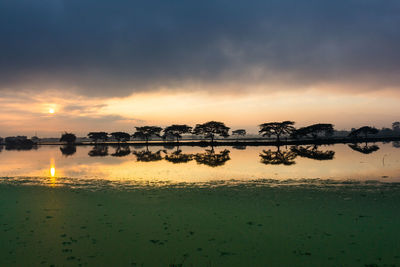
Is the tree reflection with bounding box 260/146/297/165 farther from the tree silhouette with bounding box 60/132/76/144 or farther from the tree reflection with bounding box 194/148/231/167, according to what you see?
the tree silhouette with bounding box 60/132/76/144

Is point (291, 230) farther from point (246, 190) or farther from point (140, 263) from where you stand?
point (246, 190)

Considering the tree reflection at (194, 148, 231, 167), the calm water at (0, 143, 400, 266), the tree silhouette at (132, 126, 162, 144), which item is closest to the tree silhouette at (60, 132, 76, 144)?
the tree silhouette at (132, 126, 162, 144)

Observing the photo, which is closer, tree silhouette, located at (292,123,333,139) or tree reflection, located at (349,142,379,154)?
tree reflection, located at (349,142,379,154)

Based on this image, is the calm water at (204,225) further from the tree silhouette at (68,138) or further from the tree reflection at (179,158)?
the tree silhouette at (68,138)

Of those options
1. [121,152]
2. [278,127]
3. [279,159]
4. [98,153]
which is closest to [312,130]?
[278,127]

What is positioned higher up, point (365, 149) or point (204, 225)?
point (365, 149)

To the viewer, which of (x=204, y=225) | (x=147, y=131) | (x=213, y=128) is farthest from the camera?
(x=147, y=131)

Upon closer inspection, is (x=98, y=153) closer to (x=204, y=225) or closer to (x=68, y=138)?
(x=204, y=225)

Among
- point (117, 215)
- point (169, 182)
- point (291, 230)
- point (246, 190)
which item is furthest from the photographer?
point (169, 182)

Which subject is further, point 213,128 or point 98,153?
point 213,128

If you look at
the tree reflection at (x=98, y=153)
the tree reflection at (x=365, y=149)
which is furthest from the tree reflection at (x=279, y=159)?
the tree reflection at (x=98, y=153)

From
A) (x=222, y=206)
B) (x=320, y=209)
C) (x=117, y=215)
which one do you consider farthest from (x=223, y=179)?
(x=117, y=215)

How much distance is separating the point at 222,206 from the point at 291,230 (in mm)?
4561

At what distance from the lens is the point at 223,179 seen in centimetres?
2294
